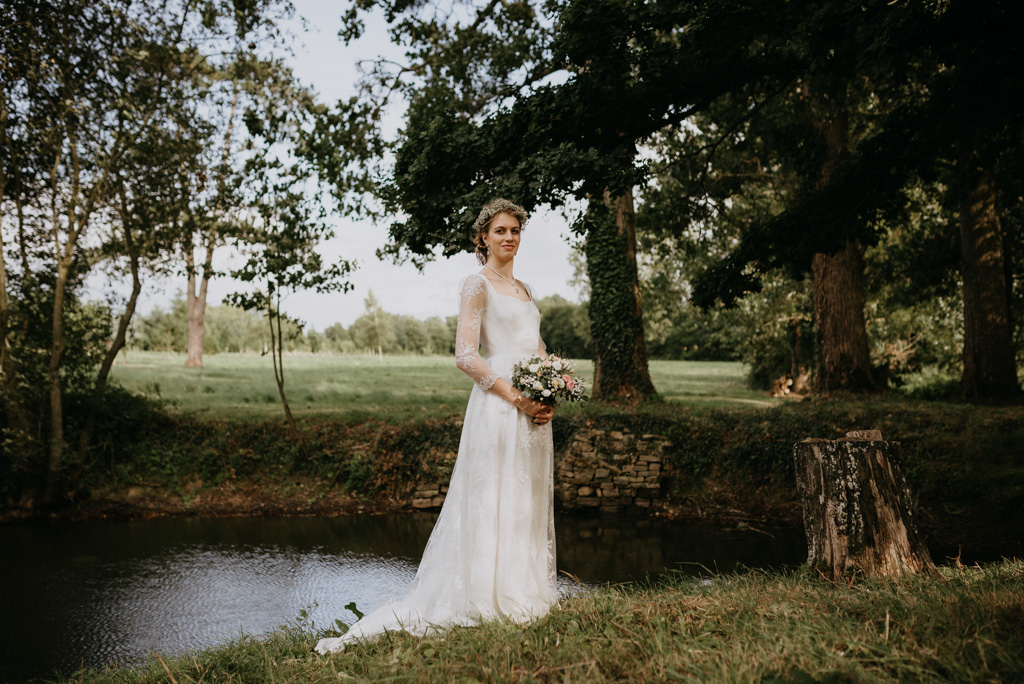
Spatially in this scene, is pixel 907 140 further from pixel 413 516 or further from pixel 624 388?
pixel 413 516

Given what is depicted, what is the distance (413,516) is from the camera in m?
10.6

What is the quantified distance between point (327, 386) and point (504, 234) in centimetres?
1649

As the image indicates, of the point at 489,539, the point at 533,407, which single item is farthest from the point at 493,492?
the point at 533,407

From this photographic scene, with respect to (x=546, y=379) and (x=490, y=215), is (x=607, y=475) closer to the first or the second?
(x=546, y=379)

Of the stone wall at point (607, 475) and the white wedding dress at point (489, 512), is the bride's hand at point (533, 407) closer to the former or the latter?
the white wedding dress at point (489, 512)

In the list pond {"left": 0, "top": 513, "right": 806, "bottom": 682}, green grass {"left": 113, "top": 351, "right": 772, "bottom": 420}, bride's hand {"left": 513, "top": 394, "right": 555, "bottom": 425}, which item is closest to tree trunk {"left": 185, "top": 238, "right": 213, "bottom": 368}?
green grass {"left": 113, "top": 351, "right": 772, "bottom": 420}

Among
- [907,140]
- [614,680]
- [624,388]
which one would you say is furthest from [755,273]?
[614,680]

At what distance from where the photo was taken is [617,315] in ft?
47.6

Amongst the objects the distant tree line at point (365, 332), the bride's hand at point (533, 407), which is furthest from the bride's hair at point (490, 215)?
the distant tree line at point (365, 332)

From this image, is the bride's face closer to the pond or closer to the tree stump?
the tree stump

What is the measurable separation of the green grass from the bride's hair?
364 inches

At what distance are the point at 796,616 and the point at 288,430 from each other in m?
10.7

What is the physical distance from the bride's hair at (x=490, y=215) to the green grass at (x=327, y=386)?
30.3 ft

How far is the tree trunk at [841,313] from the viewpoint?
13.9 meters
